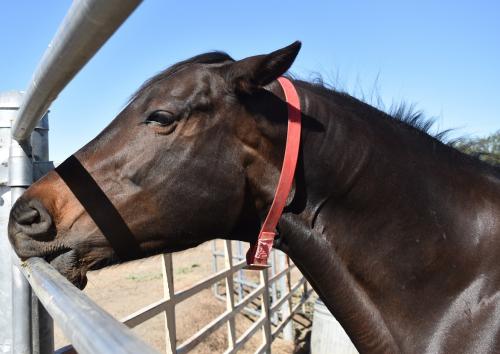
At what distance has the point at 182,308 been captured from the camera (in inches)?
314

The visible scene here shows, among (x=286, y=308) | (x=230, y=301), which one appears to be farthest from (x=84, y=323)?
(x=286, y=308)

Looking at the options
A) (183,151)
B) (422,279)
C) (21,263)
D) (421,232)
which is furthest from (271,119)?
(21,263)

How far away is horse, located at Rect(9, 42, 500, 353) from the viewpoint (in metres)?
1.73

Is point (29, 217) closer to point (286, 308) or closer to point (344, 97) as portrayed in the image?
point (344, 97)

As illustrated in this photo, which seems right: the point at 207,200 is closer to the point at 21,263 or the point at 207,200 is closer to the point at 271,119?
the point at 271,119

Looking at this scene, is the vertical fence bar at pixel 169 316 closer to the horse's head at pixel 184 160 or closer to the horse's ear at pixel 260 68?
the horse's head at pixel 184 160

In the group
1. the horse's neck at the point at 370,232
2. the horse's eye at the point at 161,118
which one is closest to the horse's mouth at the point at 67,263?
the horse's eye at the point at 161,118

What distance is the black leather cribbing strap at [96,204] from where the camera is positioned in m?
1.75

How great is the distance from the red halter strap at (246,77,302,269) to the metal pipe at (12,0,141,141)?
1.03m

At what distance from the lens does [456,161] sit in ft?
6.48

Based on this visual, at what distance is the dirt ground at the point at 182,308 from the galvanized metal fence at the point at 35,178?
202cm

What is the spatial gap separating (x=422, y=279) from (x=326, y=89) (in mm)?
1066

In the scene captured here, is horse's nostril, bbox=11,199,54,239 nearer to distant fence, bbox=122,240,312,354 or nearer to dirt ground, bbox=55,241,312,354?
distant fence, bbox=122,240,312,354

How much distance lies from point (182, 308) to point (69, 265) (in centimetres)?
667
